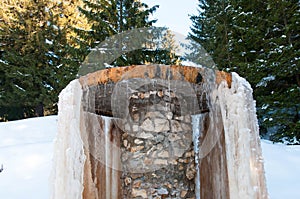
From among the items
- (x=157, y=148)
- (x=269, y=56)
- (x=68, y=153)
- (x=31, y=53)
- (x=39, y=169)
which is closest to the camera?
(x=68, y=153)

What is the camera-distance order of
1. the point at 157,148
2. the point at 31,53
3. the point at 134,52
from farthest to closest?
the point at 31,53, the point at 134,52, the point at 157,148

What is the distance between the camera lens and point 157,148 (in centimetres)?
244

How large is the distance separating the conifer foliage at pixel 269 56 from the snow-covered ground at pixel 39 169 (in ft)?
3.59

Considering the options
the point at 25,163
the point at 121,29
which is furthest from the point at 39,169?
the point at 121,29

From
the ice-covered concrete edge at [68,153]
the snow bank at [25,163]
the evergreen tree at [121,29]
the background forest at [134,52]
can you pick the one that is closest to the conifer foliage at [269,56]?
the background forest at [134,52]

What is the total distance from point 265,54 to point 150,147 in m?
4.24

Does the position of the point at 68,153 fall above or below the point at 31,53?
below

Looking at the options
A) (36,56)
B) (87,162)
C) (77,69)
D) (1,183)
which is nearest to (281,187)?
(87,162)

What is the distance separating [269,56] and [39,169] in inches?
182

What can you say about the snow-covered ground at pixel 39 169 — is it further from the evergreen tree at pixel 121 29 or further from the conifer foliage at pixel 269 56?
the evergreen tree at pixel 121 29

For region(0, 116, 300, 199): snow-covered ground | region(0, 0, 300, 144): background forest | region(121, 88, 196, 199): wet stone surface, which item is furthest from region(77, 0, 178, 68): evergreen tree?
region(121, 88, 196, 199): wet stone surface

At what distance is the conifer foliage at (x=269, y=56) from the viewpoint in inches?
206

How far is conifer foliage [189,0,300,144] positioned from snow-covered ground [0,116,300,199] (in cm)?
110

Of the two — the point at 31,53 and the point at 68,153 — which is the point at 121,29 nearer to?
the point at 31,53
